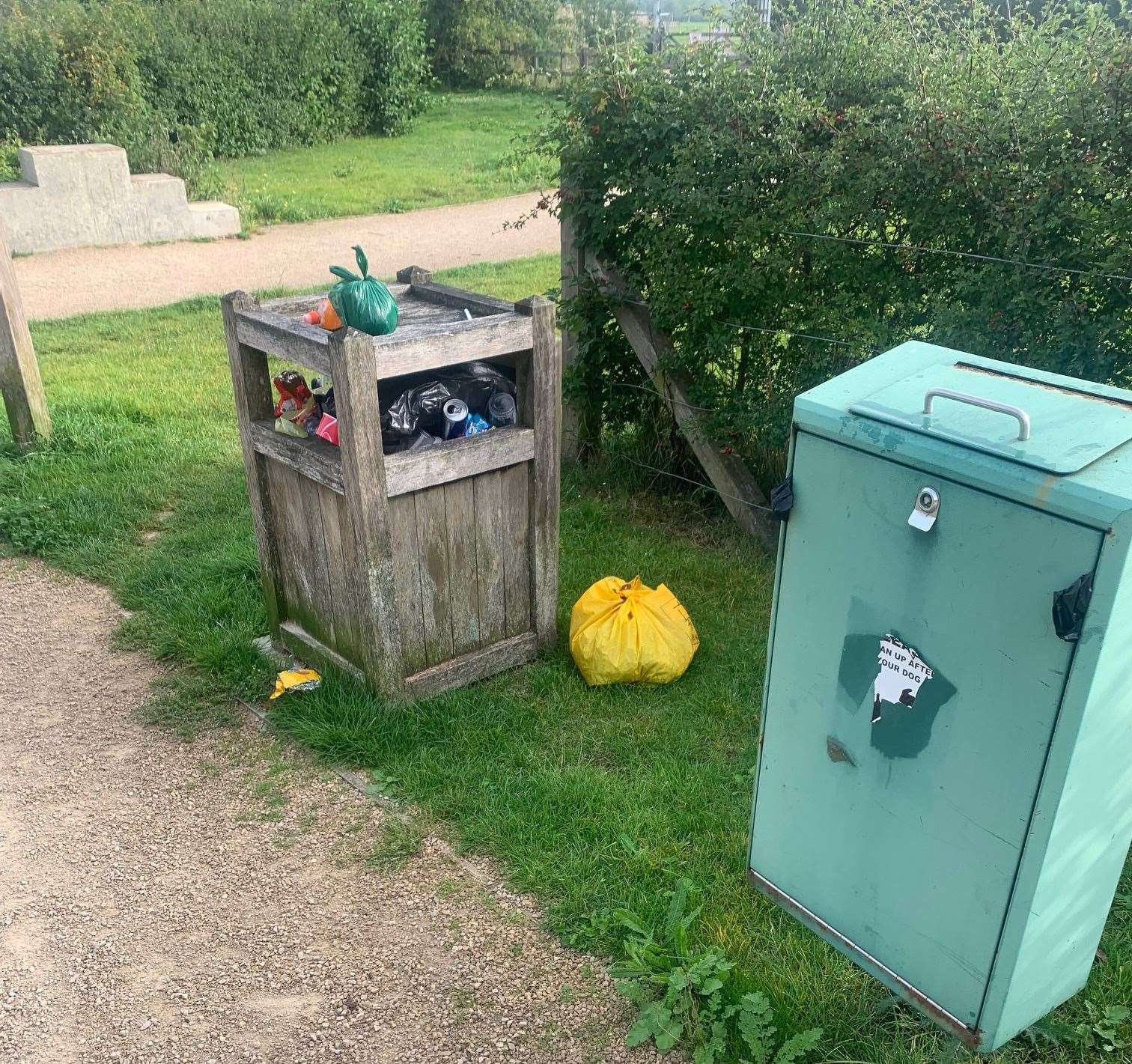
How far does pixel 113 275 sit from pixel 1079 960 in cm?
1050

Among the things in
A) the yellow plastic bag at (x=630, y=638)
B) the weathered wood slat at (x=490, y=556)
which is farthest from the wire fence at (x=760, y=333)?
the weathered wood slat at (x=490, y=556)

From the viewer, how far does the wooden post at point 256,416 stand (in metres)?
3.94

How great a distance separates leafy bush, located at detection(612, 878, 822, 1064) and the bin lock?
132 centimetres

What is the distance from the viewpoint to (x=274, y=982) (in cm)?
295

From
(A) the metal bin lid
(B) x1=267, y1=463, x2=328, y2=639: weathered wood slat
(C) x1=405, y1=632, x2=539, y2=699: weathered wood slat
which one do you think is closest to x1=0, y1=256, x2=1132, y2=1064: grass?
(C) x1=405, y1=632, x2=539, y2=699: weathered wood slat

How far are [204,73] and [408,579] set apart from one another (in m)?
14.9

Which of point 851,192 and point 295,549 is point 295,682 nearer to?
point 295,549

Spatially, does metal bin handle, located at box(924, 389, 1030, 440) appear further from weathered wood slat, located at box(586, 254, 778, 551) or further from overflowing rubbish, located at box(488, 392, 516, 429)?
weathered wood slat, located at box(586, 254, 778, 551)

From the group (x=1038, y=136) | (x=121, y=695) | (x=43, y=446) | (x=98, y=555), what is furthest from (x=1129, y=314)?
(x=43, y=446)

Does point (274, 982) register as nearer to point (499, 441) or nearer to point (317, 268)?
point (499, 441)

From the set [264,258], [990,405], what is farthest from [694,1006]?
[264,258]

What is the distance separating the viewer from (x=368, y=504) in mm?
3586

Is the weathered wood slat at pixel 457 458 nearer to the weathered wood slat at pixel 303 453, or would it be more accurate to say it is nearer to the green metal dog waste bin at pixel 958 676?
the weathered wood slat at pixel 303 453

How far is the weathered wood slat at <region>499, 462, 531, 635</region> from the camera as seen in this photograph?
399cm
